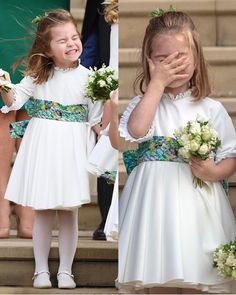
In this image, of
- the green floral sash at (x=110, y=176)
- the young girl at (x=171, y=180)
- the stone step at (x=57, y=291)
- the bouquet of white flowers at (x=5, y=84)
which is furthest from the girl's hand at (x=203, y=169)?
the bouquet of white flowers at (x=5, y=84)

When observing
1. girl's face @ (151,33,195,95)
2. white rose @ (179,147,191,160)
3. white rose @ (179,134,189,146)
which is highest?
girl's face @ (151,33,195,95)

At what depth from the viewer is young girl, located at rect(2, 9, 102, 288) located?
2.71m

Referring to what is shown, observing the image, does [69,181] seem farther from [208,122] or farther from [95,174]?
[208,122]

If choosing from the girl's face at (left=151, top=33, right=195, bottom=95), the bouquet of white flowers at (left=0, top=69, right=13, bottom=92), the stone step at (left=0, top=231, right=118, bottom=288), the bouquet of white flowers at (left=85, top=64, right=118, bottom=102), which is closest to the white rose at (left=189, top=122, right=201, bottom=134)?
the girl's face at (left=151, top=33, right=195, bottom=95)

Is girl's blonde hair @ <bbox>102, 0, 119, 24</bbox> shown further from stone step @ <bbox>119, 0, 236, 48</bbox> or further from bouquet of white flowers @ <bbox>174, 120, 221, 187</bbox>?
bouquet of white flowers @ <bbox>174, 120, 221, 187</bbox>

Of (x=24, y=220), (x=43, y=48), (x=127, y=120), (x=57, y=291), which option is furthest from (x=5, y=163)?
(x=127, y=120)

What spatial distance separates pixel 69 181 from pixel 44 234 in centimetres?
22

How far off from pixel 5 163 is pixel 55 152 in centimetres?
47

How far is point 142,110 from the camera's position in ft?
6.98

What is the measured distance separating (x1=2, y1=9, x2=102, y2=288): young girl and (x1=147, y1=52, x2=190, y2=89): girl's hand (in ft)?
1.89

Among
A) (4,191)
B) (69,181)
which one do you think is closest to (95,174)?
(69,181)

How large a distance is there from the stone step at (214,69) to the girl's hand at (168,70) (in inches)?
2.5

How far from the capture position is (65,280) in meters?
2.71

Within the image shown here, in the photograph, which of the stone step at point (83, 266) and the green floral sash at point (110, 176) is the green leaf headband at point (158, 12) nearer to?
the green floral sash at point (110, 176)
